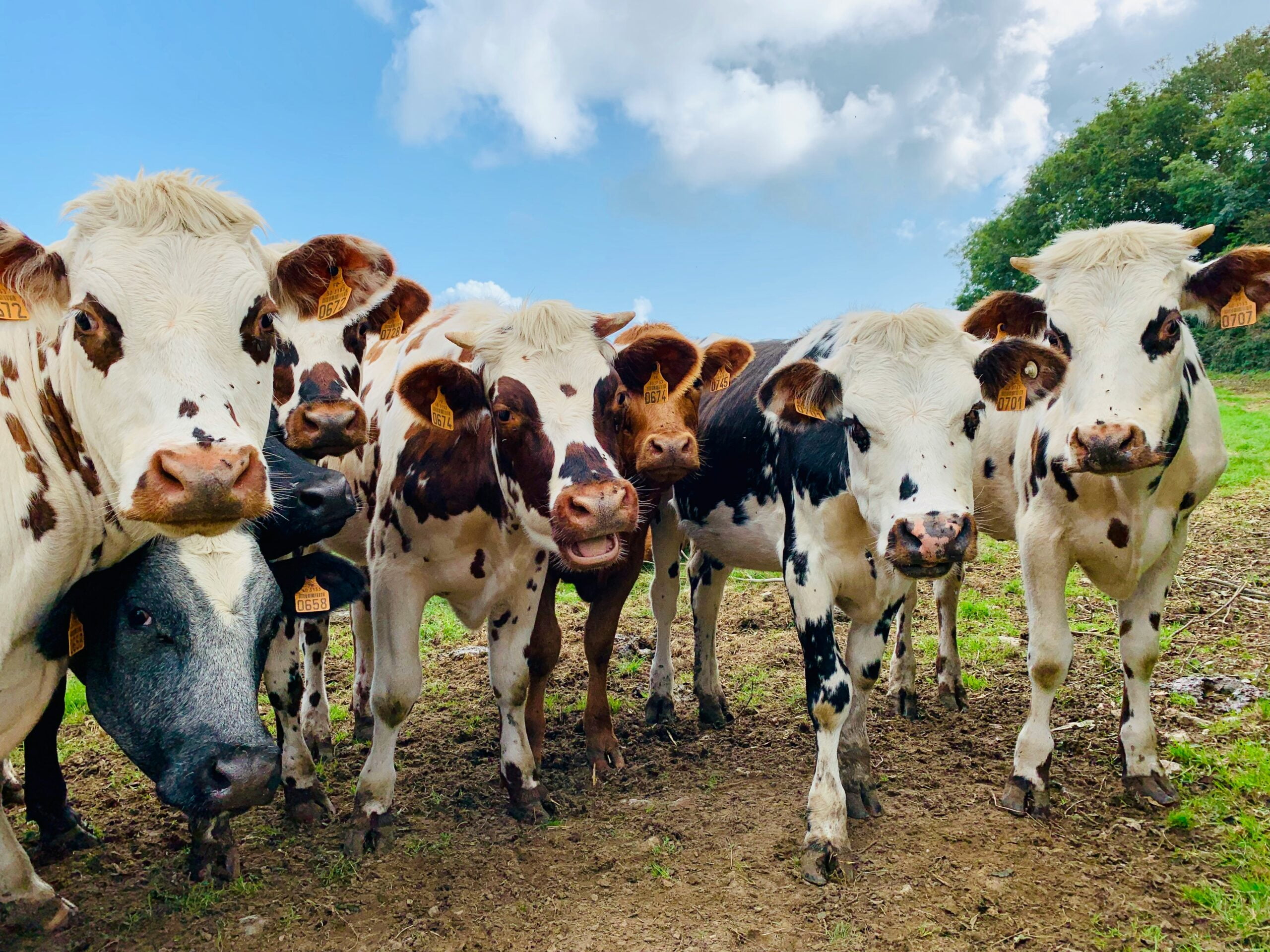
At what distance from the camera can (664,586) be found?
247 inches

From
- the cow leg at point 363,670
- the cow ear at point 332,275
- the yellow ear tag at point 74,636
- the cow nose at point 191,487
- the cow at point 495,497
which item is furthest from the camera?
the cow leg at point 363,670

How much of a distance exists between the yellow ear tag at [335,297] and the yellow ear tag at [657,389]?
1.70 metres

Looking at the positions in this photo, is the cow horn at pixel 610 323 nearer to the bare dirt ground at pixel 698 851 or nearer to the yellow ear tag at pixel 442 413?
the yellow ear tag at pixel 442 413

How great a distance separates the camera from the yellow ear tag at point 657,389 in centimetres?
466

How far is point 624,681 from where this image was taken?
688 cm

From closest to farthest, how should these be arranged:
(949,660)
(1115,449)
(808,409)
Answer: (1115,449)
(808,409)
(949,660)

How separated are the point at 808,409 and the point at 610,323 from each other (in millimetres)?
1123

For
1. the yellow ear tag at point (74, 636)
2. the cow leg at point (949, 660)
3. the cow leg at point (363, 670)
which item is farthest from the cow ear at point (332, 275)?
the cow leg at point (949, 660)

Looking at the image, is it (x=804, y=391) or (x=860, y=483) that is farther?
(x=804, y=391)

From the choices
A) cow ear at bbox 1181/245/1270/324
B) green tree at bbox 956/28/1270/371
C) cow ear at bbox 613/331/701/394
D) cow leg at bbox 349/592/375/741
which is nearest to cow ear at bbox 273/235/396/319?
cow ear at bbox 613/331/701/394

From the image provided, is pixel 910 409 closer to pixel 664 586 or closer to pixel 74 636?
pixel 664 586

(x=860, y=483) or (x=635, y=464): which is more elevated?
(x=635, y=464)

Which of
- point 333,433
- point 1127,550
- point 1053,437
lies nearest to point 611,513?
point 333,433

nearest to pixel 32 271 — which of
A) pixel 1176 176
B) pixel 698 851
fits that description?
pixel 698 851
